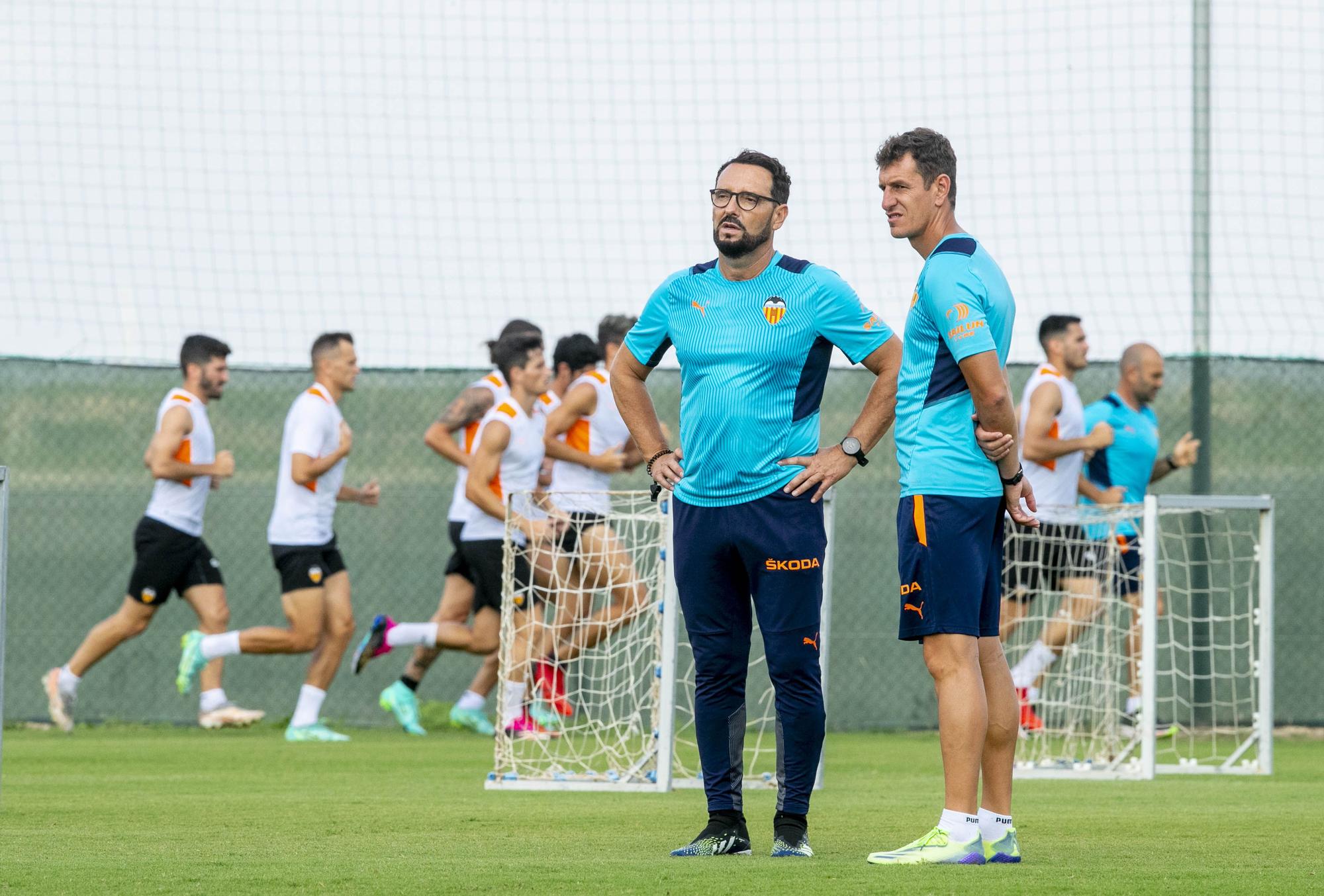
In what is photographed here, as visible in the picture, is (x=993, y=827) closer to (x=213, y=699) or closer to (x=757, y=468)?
(x=757, y=468)

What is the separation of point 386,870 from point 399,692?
7092 millimetres

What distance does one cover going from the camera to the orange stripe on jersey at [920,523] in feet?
17.4

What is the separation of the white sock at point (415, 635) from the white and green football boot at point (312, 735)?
0.69 m

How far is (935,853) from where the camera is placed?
523cm

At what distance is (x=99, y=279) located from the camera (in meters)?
13.5

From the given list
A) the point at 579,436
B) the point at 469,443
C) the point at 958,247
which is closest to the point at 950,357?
the point at 958,247

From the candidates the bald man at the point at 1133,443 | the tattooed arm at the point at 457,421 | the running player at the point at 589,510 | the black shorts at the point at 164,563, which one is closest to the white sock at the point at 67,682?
the black shorts at the point at 164,563

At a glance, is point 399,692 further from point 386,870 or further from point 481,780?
point 386,870

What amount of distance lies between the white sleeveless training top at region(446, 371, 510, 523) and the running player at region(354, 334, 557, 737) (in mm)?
160

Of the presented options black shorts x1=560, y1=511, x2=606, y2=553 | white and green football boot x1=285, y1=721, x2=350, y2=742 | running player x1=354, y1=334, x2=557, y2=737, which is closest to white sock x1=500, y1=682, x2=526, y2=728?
black shorts x1=560, y1=511, x2=606, y2=553

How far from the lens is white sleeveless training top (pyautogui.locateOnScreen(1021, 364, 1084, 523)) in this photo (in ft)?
37.1

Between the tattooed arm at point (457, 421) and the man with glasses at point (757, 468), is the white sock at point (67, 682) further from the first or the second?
the man with glasses at point (757, 468)

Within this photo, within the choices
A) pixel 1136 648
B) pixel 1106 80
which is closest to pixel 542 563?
pixel 1136 648

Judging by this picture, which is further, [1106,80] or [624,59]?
[624,59]
